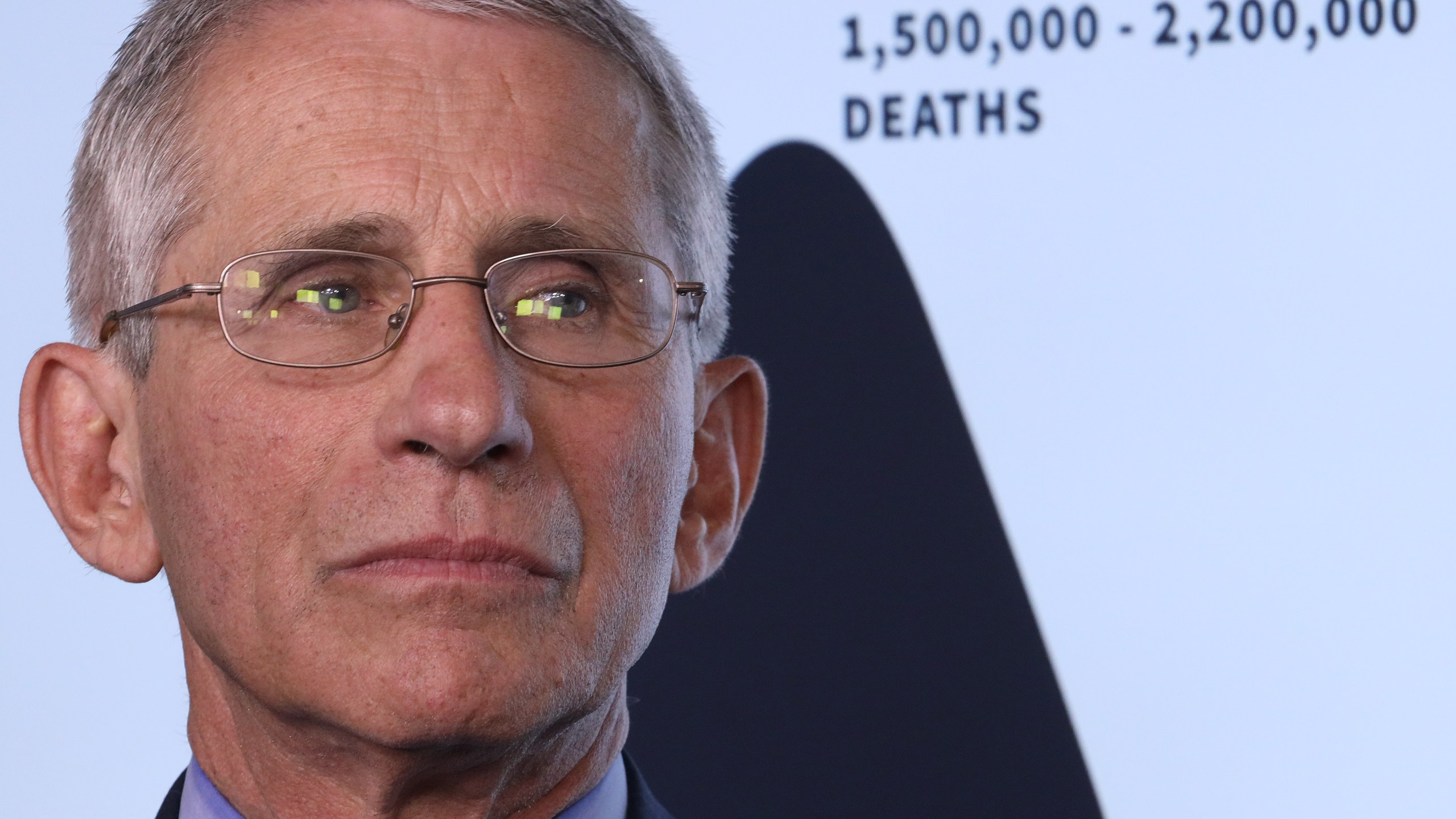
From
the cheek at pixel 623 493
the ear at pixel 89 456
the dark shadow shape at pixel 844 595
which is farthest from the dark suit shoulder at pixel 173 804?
the dark shadow shape at pixel 844 595

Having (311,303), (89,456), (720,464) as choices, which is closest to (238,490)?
(311,303)

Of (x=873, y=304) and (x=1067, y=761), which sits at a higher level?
(x=873, y=304)

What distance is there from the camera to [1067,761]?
88.3 inches

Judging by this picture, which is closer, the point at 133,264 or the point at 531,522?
the point at 531,522

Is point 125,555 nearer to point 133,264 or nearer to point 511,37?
point 133,264

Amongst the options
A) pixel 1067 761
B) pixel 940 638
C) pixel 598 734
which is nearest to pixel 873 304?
pixel 940 638

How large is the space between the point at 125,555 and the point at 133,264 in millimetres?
265

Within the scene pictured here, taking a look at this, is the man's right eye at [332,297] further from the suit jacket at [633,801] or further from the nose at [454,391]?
the suit jacket at [633,801]

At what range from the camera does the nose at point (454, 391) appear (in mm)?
1152

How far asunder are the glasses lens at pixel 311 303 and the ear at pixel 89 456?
0.21m

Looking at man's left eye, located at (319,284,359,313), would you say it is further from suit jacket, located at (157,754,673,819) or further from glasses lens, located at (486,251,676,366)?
suit jacket, located at (157,754,673,819)

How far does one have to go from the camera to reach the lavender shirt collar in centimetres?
142

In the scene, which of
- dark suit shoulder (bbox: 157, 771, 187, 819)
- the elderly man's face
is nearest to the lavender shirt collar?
dark suit shoulder (bbox: 157, 771, 187, 819)

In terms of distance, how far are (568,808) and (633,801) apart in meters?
0.11
